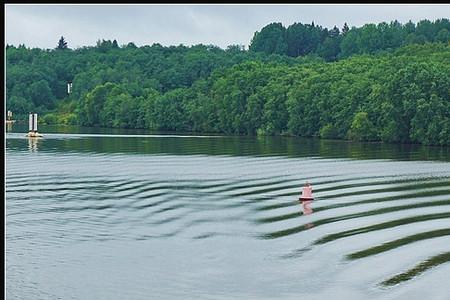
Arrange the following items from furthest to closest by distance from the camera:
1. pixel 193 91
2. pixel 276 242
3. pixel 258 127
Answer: pixel 193 91, pixel 258 127, pixel 276 242

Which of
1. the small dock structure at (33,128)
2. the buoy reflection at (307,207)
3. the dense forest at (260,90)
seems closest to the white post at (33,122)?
the small dock structure at (33,128)

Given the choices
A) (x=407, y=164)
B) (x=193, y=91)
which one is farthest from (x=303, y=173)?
(x=193, y=91)

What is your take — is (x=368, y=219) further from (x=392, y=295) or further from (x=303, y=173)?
(x=303, y=173)

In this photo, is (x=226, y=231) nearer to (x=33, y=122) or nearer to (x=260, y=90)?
(x=33, y=122)

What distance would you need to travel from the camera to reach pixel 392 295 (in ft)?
72.0

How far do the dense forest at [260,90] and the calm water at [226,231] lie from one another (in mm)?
30052

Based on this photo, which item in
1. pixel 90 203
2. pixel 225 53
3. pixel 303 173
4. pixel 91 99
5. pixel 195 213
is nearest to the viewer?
pixel 195 213

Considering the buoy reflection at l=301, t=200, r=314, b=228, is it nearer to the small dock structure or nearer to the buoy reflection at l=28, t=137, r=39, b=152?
the buoy reflection at l=28, t=137, r=39, b=152

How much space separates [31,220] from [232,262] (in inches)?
392

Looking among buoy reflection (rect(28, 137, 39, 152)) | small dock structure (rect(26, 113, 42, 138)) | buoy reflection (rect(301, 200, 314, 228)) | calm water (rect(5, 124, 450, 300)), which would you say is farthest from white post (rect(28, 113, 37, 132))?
buoy reflection (rect(301, 200, 314, 228))

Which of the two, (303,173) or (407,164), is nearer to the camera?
(303,173)

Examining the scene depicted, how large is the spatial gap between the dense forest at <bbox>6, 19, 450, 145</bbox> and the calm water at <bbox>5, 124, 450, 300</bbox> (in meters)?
30.1

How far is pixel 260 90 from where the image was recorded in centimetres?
12156

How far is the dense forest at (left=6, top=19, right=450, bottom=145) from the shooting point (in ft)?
290
